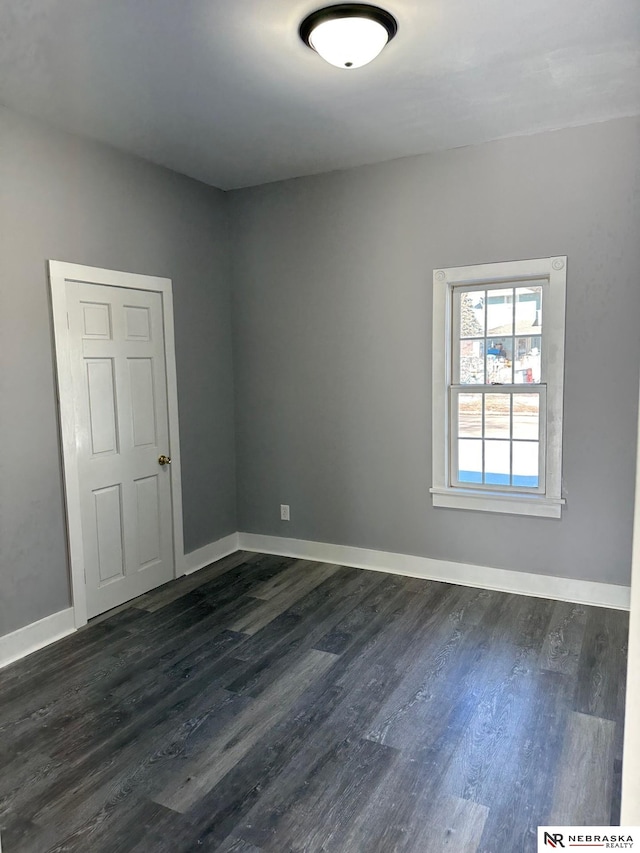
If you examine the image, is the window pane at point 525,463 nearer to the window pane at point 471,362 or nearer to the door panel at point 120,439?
the window pane at point 471,362

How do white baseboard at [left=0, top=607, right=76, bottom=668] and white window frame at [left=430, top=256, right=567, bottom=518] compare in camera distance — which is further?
white window frame at [left=430, top=256, right=567, bottom=518]

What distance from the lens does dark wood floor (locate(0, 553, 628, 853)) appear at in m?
1.90

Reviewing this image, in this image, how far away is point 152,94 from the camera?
281 centimetres

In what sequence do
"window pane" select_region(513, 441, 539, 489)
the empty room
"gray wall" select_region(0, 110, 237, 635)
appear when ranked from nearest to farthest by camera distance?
the empty room < "gray wall" select_region(0, 110, 237, 635) < "window pane" select_region(513, 441, 539, 489)

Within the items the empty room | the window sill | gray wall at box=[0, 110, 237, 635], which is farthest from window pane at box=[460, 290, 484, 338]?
gray wall at box=[0, 110, 237, 635]

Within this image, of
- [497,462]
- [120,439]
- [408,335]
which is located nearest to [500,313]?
[408,335]

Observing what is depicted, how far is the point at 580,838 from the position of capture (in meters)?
1.58

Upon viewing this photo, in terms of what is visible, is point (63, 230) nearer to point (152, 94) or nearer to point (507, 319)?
point (152, 94)

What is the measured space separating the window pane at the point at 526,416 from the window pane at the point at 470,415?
23 cm

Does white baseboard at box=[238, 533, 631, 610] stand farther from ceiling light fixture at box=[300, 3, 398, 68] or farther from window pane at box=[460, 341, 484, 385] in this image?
ceiling light fixture at box=[300, 3, 398, 68]

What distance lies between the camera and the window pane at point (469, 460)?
387 centimetres

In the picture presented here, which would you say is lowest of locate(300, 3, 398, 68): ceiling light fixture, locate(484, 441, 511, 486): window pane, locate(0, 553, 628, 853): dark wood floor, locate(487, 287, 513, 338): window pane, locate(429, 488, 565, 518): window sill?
locate(0, 553, 628, 853): dark wood floor

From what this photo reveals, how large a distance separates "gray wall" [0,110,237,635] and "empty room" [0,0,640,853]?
2 centimetres

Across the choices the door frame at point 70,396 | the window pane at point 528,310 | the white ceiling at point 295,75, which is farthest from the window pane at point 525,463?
the door frame at point 70,396
